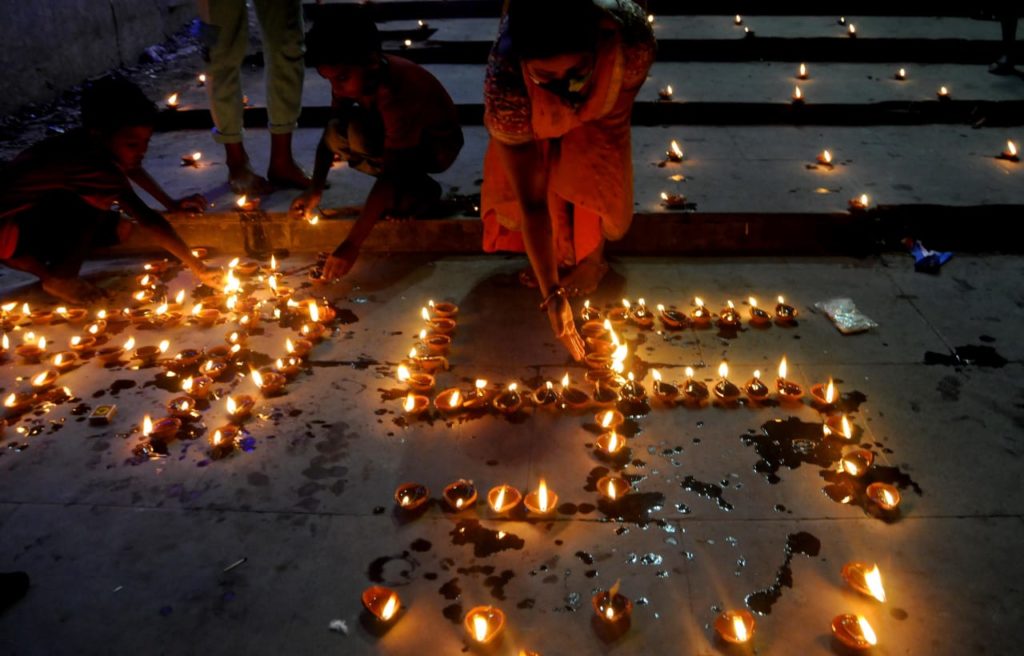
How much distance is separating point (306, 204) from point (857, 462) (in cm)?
375

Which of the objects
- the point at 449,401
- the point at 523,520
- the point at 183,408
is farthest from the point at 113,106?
the point at 523,520

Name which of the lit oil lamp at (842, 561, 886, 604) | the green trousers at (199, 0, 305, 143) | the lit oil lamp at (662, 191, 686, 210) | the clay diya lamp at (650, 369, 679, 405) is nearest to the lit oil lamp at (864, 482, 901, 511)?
the lit oil lamp at (842, 561, 886, 604)

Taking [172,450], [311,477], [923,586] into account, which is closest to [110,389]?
[172,450]

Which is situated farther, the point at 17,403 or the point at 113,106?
the point at 113,106

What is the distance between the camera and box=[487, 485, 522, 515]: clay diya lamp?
264 centimetres

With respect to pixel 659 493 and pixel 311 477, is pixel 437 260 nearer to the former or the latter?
pixel 311 477

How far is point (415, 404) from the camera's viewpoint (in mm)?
3236

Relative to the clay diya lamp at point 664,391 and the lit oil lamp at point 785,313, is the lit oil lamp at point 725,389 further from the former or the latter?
the lit oil lamp at point 785,313

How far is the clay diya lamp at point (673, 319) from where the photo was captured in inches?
151

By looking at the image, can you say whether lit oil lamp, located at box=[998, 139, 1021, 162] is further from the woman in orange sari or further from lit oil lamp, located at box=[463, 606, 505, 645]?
lit oil lamp, located at box=[463, 606, 505, 645]

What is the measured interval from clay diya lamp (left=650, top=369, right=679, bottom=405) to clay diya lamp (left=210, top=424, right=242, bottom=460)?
6.53 feet

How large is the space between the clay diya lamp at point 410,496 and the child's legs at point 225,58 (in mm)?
3490

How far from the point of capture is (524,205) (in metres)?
3.29

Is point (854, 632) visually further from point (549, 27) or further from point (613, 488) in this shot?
point (549, 27)
